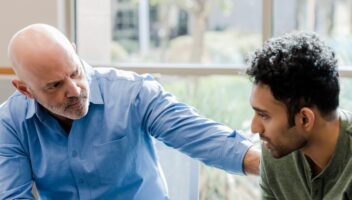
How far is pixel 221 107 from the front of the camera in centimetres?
305

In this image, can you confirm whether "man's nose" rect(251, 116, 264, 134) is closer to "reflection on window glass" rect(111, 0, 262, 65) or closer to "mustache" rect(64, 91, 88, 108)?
"mustache" rect(64, 91, 88, 108)

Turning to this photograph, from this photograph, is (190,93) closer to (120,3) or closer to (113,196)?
(120,3)

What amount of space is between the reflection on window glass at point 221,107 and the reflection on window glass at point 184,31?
131 millimetres

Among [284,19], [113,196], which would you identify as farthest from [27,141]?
[284,19]

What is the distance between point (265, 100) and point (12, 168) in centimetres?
94

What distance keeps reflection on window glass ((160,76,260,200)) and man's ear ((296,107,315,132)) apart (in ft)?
5.04

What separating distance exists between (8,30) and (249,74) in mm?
1999

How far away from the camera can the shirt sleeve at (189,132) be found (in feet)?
5.87

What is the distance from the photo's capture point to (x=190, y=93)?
3.10 metres

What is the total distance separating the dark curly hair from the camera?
1.38m

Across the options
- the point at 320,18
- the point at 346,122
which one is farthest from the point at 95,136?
the point at 320,18

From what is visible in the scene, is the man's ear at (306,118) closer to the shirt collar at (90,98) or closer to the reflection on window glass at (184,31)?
the shirt collar at (90,98)

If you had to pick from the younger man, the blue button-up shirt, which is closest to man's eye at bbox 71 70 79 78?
the blue button-up shirt

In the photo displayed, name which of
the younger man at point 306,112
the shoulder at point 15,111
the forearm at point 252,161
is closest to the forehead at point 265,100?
the younger man at point 306,112
